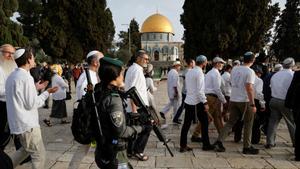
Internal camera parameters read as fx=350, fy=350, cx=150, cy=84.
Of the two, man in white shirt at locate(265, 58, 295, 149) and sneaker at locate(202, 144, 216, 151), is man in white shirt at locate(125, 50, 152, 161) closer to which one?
sneaker at locate(202, 144, 216, 151)

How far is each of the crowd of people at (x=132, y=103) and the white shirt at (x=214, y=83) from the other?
2 cm

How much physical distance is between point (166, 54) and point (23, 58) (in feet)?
290

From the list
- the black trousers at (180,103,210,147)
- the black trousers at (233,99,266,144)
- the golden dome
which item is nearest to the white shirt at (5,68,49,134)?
the black trousers at (180,103,210,147)

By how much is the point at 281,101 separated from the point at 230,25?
2686cm

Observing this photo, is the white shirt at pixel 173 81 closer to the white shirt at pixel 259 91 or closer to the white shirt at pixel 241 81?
the white shirt at pixel 259 91

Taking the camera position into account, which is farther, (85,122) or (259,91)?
(259,91)

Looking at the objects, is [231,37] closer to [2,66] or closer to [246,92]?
[246,92]

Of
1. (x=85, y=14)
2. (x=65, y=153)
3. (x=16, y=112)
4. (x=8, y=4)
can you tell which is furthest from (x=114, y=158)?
(x=85, y=14)

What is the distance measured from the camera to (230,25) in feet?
107

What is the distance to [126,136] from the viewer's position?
3191 mm

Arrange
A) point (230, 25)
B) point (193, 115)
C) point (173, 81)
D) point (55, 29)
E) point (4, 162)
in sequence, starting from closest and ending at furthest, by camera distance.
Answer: point (4, 162), point (193, 115), point (173, 81), point (230, 25), point (55, 29)

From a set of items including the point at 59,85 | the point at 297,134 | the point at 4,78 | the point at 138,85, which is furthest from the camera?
the point at 59,85

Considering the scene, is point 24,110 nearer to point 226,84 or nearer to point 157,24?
point 226,84

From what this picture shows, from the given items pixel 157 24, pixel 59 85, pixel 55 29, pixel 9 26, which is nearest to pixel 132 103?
pixel 59 85
